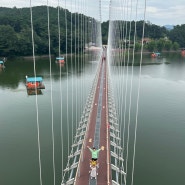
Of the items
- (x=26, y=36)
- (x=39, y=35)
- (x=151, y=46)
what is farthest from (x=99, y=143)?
(x=151, y=46)

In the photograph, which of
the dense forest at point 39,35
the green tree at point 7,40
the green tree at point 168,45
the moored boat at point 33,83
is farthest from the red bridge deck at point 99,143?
the green tree at point 168,45

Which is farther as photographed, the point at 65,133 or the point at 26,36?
the point at 26,36

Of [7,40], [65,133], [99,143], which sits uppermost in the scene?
[7,40]

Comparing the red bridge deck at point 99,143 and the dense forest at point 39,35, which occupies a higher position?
the dense forest at point 39,35

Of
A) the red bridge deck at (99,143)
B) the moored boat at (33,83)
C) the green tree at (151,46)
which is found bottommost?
the red bridge deck at (99,143)

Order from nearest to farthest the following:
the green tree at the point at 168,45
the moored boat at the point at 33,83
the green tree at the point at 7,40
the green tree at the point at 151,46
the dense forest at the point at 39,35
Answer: the moored boat at the point at 33,83
the green tree at the point at 7,40
the dense forest at the point at 39,35
the green tree at the point at 151,46
the green tree at the point at 168,45

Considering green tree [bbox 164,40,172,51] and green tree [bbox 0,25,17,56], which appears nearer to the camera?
green tree [bbox 0,25,17,56]

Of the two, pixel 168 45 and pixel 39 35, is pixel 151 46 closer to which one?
pixel 168 45

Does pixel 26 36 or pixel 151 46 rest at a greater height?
pixel 26 36

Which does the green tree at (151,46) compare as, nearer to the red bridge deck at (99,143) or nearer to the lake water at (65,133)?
the lake water at (65,133)

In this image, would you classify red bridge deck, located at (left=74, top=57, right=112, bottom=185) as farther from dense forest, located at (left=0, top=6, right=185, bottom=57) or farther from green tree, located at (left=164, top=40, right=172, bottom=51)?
green tree, located at (left=164, top=40, right=172, bottom=51)

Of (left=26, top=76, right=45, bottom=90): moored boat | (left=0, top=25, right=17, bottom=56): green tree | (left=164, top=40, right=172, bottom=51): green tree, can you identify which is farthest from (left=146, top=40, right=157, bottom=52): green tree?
(left=26, top=76, right=45, bottom=90): moored boat
